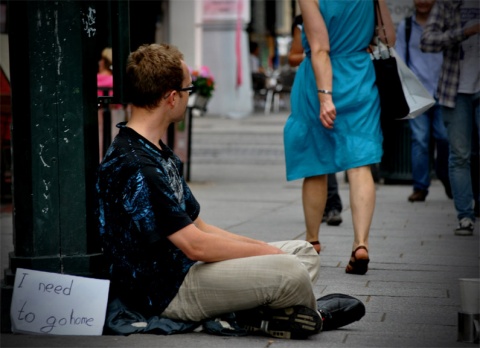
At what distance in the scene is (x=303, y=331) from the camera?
4262 mm

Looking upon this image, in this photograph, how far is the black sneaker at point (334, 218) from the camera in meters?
7.97

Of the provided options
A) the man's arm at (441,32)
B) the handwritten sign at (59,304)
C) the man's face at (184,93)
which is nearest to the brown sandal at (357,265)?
the man's face at (184,93)

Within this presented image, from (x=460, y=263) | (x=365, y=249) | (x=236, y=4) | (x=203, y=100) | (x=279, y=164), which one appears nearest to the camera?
(x=365, y=249)

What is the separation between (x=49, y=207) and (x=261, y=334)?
1.01m

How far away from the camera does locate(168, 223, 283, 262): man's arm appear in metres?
4.09

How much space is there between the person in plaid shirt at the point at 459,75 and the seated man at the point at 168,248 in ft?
11.2

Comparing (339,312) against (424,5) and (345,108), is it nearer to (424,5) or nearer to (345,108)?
(345,108)

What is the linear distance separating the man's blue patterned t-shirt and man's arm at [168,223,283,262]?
4 centimetres

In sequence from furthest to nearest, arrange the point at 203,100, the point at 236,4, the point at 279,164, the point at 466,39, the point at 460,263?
the point at 236,4
the point at 279,164
the point at 203,100
the point at 466,39
the point at 460,263

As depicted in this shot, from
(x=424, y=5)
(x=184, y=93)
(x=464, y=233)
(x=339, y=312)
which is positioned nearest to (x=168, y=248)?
(x=184, y=93)

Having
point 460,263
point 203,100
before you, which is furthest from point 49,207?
point 203,100

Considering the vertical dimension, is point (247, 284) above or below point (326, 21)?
below

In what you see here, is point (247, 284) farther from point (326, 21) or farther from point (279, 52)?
point (279, 52)

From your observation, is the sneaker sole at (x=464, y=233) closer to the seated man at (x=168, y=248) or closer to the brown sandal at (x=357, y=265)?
the brown sandal at (x=357, y=265)
